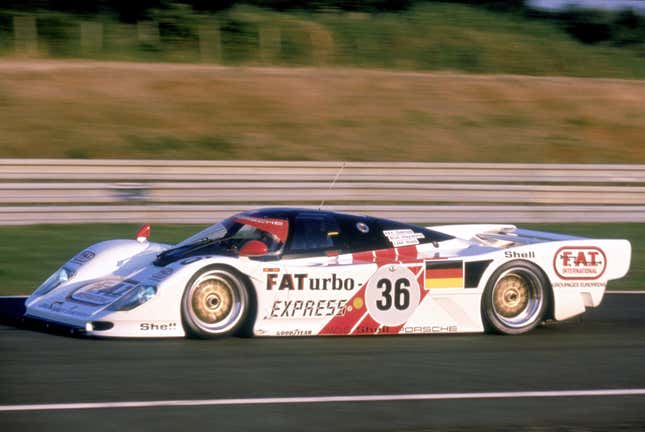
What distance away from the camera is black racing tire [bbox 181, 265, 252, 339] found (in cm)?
779

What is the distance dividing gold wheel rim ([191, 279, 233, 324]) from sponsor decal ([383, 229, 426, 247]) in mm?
1517

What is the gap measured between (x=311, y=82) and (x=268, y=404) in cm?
1794

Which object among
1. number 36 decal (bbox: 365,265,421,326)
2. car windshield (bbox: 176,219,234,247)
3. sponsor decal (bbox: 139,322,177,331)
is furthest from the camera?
car windshield (bbox: 176,219,234,247)

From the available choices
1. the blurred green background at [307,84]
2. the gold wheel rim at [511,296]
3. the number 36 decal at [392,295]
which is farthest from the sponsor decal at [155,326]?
the blurred green background at [307,84]

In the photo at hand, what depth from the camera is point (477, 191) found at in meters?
15.5

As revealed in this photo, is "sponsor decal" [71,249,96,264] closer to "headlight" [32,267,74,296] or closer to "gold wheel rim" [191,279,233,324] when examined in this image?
"headlight" [32,267,74,296]

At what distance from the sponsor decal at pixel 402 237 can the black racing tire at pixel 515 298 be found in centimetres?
72

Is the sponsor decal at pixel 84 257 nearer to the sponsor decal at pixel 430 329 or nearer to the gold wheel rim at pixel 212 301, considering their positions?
the gold wheel rim at pixel 212 301

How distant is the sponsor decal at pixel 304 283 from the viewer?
314 inches

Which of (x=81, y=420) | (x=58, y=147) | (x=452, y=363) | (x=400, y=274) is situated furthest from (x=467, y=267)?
(x=58, y=147)

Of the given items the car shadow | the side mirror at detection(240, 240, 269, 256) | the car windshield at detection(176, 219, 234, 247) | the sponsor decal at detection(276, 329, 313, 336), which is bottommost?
the car shadow

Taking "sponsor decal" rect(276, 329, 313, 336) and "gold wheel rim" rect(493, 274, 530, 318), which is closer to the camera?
"sponsor decal" rect(276, 329, 313, 336)

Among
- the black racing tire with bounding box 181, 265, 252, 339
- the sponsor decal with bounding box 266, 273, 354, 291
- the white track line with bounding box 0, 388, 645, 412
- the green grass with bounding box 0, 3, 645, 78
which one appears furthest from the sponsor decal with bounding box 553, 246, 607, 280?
the green grass with bounding box 0, 3, 645, 78

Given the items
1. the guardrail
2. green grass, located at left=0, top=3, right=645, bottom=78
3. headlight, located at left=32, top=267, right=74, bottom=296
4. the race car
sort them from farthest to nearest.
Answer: green grass, located at left=0, top=3, right=645, bottom=78
the guardrail
headlight, located at left=32, top=267, right=74, bottom=296
the race car
